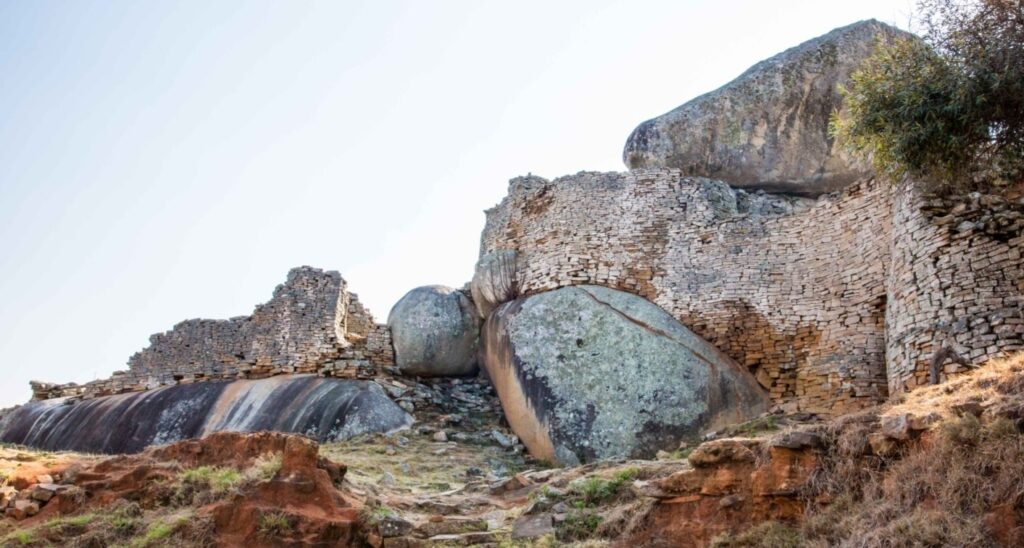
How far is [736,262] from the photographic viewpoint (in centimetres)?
1697

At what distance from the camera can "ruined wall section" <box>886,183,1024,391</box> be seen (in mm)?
11594

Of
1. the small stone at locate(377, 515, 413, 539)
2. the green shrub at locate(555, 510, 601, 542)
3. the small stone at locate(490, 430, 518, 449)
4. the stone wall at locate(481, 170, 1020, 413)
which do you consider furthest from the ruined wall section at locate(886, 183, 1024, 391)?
the small stone at locate(377, 515, 413, 539)

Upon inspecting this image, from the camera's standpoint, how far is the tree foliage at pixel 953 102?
1214 cm

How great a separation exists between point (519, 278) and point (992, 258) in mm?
9174

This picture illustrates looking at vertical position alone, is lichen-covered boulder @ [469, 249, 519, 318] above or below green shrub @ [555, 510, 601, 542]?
above

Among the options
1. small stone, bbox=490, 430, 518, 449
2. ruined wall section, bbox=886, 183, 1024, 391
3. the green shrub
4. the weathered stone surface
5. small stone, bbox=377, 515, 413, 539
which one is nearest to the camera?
the green shrub

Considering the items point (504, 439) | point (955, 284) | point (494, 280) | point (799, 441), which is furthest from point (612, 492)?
point (494, 280)

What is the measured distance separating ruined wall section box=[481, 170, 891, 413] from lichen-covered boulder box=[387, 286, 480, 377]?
157 centimetres

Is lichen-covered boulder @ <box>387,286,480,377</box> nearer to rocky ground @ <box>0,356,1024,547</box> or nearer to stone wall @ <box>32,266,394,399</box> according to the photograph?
stone wall @ <box>32,266,394,399</box>

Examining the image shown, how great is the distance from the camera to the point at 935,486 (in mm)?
7102

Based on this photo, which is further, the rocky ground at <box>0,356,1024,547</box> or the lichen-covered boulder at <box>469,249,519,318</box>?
the lichen-covered boulder at <box>469,249,519,318</box>

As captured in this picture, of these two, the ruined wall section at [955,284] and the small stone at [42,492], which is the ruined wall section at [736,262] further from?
the small stone at [42,492]

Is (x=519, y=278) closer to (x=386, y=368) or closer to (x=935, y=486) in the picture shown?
(x=386, y=368)

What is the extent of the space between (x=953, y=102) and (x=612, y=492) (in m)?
7.12
